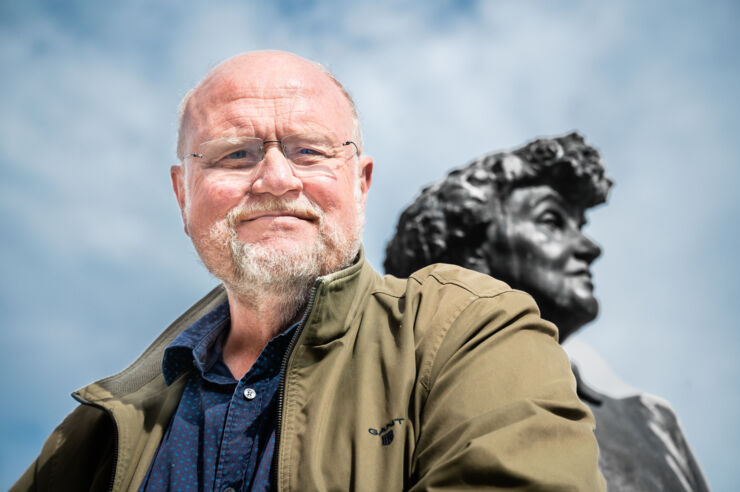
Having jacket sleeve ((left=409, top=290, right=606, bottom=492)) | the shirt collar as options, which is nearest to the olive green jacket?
jacket sleeve ((left=409, top=290, right=606, bottom=492))

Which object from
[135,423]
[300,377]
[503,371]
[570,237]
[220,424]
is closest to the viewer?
[503,371]

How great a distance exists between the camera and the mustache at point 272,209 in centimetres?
188

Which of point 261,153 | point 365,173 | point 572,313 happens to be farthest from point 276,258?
point 572,313

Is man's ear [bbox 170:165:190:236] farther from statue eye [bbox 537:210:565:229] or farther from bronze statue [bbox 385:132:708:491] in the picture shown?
statue eye [bbox 537:210:565:229]

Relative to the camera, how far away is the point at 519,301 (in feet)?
4.93

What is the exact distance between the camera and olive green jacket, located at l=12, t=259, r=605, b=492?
116cm

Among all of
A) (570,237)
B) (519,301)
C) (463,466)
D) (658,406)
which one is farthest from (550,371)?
(658,406)

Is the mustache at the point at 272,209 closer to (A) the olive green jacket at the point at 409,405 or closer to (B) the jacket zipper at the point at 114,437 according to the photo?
(A) the olive green jacket at the point at 409,405

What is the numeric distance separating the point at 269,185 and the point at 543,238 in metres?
2.06

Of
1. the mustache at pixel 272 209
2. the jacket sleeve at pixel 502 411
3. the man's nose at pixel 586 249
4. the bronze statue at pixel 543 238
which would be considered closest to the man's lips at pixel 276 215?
the mustache at pixel 272 209

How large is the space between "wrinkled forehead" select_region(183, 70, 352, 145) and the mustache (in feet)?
0.77

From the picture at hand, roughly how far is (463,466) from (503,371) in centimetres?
26

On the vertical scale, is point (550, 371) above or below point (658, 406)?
above

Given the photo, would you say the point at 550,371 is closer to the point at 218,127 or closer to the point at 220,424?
the point at 220,424
